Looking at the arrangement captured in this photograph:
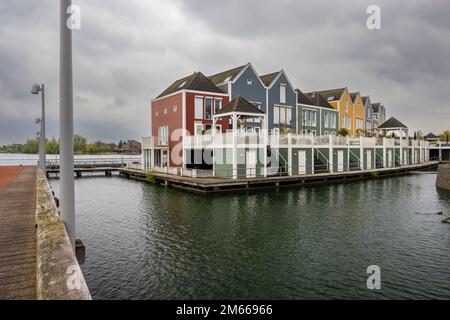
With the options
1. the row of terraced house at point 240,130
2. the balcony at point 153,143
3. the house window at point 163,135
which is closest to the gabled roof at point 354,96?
the row of terraced house at point 240,130

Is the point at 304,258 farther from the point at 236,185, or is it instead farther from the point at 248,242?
the point at 236,185

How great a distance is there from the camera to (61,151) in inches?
205

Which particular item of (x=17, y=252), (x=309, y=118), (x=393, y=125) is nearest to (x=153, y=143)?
(x=309, y=118)

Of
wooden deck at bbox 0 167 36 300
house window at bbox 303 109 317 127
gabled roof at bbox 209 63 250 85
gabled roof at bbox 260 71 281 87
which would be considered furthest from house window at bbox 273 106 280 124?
wooden deck at bbox 0 167 36 300

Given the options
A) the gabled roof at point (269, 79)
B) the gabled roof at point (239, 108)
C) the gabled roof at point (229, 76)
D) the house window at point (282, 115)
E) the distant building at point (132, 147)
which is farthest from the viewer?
the distant building at point (132, 147)

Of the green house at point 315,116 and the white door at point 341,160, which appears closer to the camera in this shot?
the white door at point 341,160

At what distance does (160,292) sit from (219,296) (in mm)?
1610

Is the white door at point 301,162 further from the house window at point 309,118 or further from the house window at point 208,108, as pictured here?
the house window at point 309,118

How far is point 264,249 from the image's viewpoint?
12211mm

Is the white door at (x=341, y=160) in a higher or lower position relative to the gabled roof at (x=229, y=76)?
lower

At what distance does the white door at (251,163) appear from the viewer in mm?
30000

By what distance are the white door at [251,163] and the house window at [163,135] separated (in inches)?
481

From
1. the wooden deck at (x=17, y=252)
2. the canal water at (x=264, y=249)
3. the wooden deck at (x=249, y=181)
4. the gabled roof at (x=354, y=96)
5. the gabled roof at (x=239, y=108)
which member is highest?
the gabled roof at (x=354, y=96)
